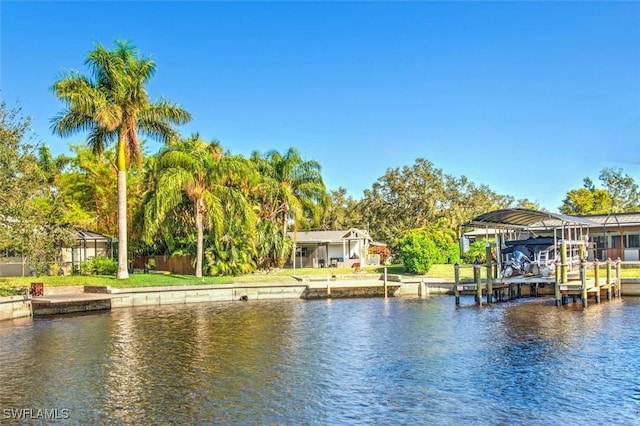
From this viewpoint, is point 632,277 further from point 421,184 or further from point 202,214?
point 421,184

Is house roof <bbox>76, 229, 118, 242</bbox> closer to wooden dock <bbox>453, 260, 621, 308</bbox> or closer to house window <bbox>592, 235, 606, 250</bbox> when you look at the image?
wooden dock <bbox>453, 260, 621, 308</bbox>

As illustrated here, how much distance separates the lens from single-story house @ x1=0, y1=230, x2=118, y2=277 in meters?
38.9

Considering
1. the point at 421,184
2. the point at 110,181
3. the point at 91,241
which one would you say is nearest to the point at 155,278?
the point at 91,241

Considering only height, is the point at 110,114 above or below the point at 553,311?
above

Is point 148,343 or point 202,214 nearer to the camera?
point 148,343

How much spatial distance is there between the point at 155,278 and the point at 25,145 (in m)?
10.8

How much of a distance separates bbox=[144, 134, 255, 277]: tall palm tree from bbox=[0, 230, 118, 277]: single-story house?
5.76 meters

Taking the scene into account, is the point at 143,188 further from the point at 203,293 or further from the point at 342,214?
the point at 342,214

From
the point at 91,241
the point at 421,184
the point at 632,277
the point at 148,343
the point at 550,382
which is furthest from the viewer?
the point at 421,184

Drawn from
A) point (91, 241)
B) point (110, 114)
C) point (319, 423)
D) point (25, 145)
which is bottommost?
point (319, 423)

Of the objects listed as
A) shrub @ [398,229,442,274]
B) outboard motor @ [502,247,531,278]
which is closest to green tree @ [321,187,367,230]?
shrub @ [398,229,442,274]

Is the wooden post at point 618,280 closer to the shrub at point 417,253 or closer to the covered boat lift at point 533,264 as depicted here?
the covered boat lift at point 533,264

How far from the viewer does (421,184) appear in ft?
235

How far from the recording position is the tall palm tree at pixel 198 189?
37469 millimetres
